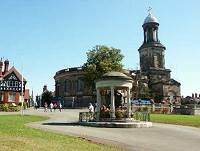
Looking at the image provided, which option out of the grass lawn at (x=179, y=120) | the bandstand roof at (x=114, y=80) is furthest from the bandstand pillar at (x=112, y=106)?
the grass lawn at (x=179, y=120)

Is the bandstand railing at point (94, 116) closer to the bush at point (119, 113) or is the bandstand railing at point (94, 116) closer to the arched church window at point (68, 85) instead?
the bush at point (119, 113)

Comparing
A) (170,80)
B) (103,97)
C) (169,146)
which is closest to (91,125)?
(103,97)

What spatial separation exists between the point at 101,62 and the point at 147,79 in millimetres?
31941

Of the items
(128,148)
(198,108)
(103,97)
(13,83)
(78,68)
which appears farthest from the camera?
(78,68)

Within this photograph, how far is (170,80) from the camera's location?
92.4 meters

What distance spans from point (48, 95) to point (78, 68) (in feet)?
56.1

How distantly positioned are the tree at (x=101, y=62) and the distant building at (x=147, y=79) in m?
19.9

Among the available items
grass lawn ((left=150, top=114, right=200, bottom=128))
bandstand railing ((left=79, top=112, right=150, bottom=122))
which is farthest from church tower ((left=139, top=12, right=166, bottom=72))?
bandstand railing ((left=79, top=112, right=150, bottom=122))

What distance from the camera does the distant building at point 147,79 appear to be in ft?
286

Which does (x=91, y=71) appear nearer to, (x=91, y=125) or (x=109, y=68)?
(x=109, y=68)

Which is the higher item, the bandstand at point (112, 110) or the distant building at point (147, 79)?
the distant building at point (147, 79)

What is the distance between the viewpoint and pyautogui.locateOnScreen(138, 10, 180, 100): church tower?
299 ft

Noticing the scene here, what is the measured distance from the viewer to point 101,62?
63094mm

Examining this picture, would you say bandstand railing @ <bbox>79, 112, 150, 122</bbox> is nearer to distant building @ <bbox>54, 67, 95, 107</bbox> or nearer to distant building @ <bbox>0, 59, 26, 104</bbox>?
distant building @ <bbox>0, 59, 26, 104</bbox>
